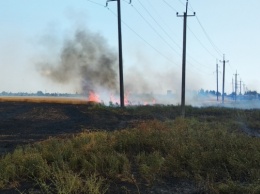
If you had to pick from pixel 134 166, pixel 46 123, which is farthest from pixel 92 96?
pixel 134 166

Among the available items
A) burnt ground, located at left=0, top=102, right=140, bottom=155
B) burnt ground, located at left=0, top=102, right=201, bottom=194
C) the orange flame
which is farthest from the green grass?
the orange flame

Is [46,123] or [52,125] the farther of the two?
[46,123]

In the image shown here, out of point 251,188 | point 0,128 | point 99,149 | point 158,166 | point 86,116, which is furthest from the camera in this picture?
point 86,116

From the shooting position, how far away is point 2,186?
274 inches

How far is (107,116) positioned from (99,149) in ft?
55.1

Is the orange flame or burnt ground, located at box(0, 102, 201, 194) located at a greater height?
the orange flame

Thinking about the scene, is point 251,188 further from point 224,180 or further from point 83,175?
point 83,175

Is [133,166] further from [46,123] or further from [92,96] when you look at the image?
[92,96]

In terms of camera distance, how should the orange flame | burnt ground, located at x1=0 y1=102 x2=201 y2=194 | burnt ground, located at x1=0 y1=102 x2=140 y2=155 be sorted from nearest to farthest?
burnt ground, located at x1=0 y1=102 x2=201 y2=194
burnt ground, located at x1=0 y1=102 x2=140 y2=155
the orange flame

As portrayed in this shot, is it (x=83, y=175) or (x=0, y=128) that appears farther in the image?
(x=0, y=128)

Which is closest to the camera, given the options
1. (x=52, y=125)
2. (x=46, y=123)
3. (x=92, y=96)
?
(x=52, y=125)

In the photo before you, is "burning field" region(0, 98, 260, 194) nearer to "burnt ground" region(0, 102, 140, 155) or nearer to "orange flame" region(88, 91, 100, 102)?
"burnt ground" region(0, 102, 140, 155)

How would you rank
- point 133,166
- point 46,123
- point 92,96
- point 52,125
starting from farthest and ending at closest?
point 92,96, point 46,123, point 52,125, point 133,166

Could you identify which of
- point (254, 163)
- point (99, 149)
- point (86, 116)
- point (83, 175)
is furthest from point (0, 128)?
point (254, 163)
